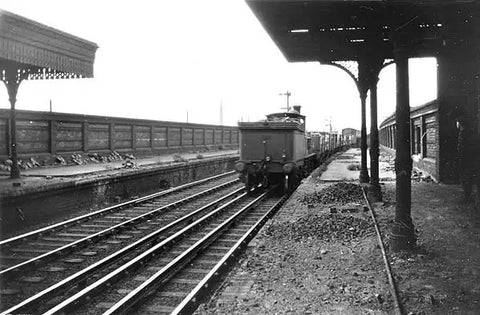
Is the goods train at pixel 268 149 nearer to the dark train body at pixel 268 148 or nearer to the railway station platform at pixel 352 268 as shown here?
the dark train body at pixel 268 148

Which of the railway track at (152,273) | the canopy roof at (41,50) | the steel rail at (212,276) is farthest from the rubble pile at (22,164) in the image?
the steel rail at (212,276)

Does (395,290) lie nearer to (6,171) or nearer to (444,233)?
(444,233)

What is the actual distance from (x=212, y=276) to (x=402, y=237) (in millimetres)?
3062

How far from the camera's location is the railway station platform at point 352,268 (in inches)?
190

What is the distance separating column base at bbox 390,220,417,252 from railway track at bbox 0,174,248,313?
4321 millimetres

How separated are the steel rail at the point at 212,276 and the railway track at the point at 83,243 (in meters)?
1.69

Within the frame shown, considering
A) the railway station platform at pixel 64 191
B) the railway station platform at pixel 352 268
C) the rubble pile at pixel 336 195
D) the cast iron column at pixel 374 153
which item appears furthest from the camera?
the rubble pile at pixel 336 195

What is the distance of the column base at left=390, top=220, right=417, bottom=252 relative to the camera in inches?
269

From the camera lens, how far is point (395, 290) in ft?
16.1

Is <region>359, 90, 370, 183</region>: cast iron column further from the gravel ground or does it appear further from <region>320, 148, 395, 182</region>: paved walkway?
the gravel ground

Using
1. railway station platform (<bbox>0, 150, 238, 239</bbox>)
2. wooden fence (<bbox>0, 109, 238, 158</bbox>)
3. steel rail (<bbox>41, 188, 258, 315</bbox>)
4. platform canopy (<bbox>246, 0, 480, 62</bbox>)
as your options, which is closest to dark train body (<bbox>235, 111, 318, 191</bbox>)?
railway station platform (<bbox>0, 150, 238, 239</bbox>)

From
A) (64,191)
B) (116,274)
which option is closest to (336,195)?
(64,191)

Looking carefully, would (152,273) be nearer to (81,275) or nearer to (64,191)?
(81,275)

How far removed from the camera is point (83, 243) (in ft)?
26.2
